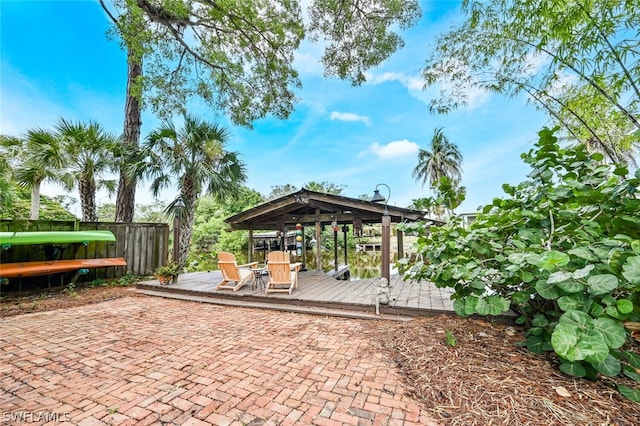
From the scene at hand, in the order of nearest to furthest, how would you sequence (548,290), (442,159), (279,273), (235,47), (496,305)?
(548,290) < (496,305) < (279,273) < (235,47) < (442,159)

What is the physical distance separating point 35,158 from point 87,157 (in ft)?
3.35

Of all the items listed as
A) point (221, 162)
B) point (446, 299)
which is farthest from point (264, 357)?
point (221, 162)

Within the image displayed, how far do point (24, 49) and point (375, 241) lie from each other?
27829 millimetres

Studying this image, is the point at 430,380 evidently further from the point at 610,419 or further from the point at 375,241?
the point at 375,241

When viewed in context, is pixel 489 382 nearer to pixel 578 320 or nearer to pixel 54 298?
pixel 578 320

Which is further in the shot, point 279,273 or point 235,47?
point 235,47

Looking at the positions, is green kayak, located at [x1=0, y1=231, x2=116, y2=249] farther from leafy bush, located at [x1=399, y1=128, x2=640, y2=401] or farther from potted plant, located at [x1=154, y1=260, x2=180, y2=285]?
leafy bush, located at [x1=399, y1=128, x2=640, y2=401]

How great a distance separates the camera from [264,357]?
2.78m

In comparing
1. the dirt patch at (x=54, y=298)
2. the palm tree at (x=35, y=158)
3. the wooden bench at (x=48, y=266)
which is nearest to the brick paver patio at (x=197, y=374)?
the dirt patch at (x=54, y=298)

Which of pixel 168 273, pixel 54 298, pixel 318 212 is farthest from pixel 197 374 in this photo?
pixel 318 212

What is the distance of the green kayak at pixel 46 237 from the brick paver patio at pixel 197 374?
6.79 ft

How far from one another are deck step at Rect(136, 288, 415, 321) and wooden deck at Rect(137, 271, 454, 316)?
0.03 m

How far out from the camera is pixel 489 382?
202cm

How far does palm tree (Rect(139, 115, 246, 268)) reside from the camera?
291 inches
